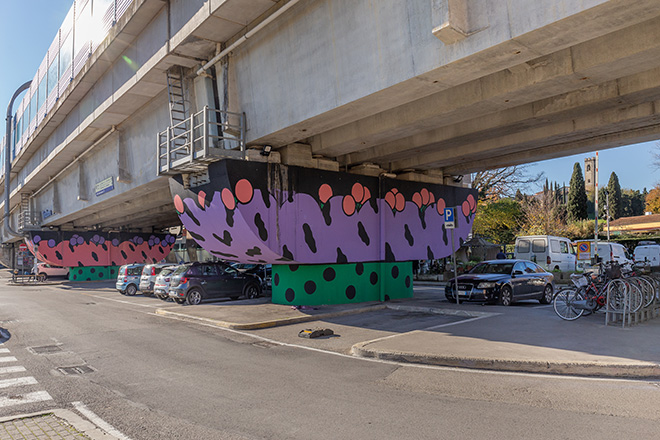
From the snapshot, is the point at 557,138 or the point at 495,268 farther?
the point at 495,268

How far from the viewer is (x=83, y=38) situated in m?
20.1

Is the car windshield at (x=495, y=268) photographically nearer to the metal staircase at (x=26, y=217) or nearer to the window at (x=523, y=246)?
the window at (x=523, y=246)

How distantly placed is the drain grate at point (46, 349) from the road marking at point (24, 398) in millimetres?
3367

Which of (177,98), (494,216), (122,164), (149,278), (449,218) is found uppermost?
(177,98)

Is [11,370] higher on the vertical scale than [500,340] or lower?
higher

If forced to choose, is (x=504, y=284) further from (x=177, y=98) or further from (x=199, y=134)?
(x=177, y=98)

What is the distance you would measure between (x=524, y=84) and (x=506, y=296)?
24.9ft

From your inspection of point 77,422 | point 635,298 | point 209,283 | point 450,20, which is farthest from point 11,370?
point 635,298

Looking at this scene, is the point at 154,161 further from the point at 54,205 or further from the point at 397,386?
the point at 54,205

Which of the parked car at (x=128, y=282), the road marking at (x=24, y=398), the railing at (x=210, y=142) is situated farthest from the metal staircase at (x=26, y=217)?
the road marking at (x=24, y=398)

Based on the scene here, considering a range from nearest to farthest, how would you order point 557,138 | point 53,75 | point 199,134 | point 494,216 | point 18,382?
point 18,382 < point 557,138 < point 199,134 < point 53,75 < point 494,216

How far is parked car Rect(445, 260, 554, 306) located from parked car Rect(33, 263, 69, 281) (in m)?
39.6

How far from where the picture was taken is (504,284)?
47.3ft

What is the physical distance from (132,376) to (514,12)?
8102 mm
